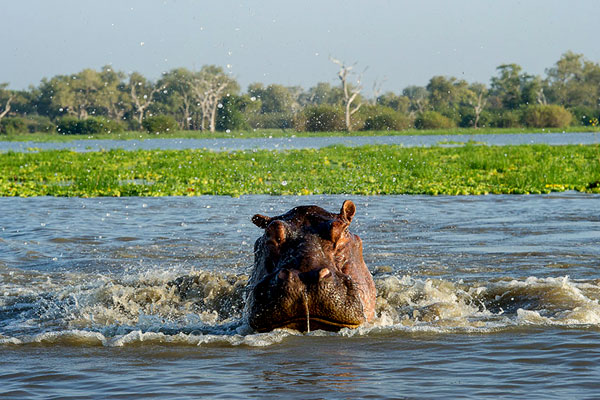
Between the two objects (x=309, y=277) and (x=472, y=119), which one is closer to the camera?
(x=309, y=277)

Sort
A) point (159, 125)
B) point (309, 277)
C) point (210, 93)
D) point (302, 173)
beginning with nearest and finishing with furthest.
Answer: point (309, 277) < point (302, 173) < point (159, 125) < point (210, 93)

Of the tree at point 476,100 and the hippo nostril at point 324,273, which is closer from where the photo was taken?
the hippo nostril at point 324,273

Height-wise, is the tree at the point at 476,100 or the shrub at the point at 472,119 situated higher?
the tree at the point at 476,100

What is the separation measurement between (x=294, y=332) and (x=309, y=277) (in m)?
0.43

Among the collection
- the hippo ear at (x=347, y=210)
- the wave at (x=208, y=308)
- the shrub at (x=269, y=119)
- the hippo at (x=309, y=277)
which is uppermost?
the shrub at (x=269, y=119)

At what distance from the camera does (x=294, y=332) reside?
547 cm

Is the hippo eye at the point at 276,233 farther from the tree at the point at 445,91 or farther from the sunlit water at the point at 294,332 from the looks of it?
the tree at the point at 445,91

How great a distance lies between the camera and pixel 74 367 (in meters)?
5.13

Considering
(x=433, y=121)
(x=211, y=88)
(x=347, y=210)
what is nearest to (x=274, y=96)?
(x=211, y=88)

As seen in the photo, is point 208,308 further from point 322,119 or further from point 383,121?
point 383,121

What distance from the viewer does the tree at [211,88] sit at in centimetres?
7338

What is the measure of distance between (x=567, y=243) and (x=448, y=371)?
620cm

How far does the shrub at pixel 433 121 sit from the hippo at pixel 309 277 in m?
79.5

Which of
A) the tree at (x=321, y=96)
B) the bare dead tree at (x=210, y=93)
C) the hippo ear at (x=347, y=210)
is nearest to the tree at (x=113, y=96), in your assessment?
the bare dead tree at (x=210, y=93)
